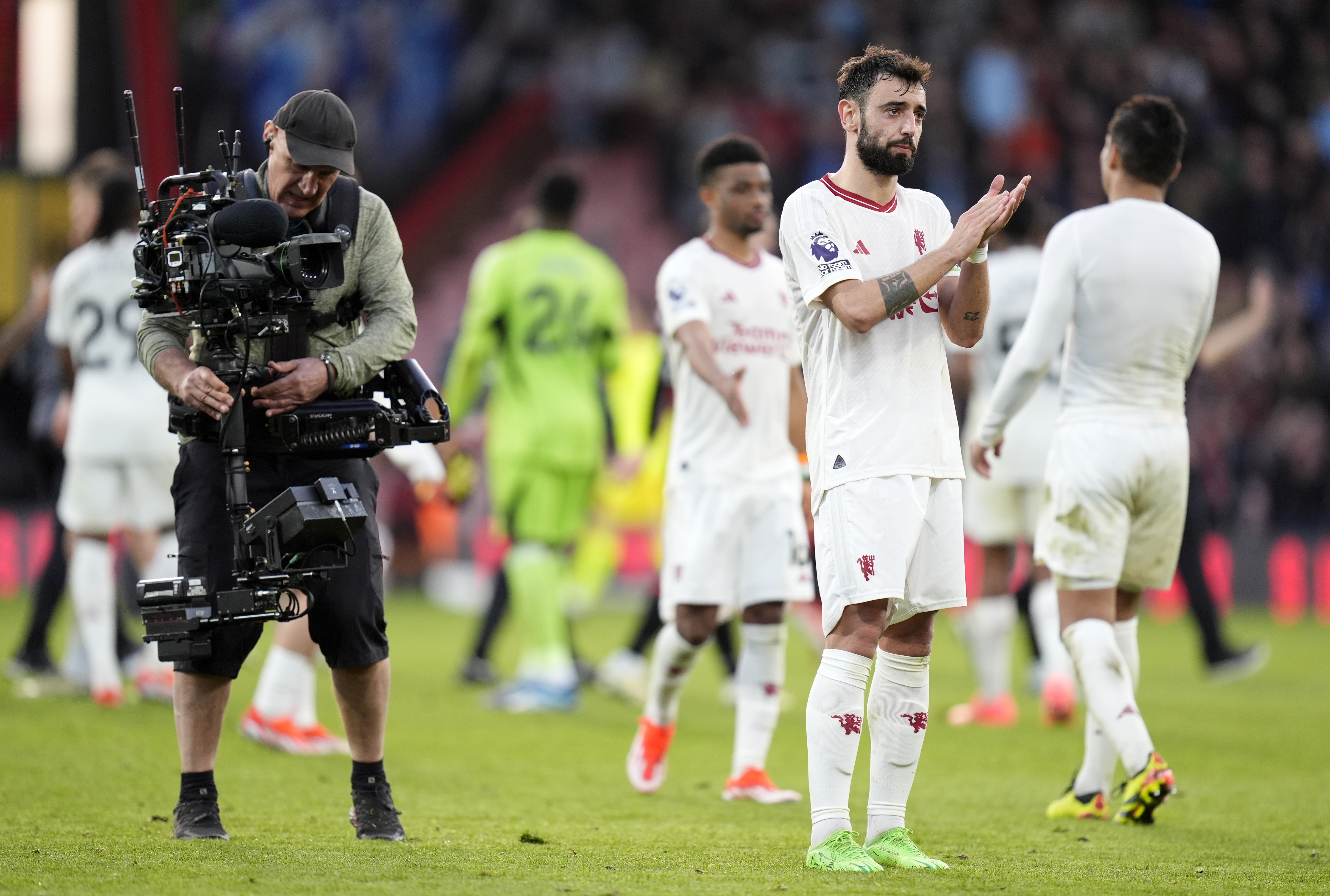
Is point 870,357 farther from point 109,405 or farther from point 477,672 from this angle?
point 477,672

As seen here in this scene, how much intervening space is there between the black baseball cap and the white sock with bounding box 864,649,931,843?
2247 mm

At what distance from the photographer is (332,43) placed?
68.7ft

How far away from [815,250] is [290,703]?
3.86 meters

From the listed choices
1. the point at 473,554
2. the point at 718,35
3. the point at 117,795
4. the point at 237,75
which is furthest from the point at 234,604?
the point at 718,35

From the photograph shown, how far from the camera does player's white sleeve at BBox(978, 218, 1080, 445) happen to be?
5953 mm

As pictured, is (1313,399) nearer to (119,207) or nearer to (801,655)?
(801,655)

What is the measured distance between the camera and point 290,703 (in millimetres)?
7574

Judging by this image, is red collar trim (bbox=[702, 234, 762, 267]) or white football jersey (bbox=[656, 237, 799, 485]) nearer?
white football jersey (bbox=[656, 237, 799, 485])

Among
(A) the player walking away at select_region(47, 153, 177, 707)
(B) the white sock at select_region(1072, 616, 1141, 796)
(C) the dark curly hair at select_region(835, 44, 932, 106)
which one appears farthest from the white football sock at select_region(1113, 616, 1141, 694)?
(A) the player walking away at select_region(47, 153, 177, 707)

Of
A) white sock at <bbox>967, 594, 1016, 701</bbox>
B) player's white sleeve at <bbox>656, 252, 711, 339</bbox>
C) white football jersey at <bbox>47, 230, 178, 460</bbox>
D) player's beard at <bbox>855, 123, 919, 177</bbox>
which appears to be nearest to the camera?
player's beard at <bbox>855, 123, 919, 177</bbox>

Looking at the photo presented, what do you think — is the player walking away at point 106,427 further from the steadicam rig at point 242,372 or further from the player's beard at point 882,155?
the player's beard at point 882,155

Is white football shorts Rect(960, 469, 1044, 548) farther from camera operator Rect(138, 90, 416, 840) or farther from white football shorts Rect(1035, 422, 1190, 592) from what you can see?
camera operator Rect(138, 90, 416, 840)

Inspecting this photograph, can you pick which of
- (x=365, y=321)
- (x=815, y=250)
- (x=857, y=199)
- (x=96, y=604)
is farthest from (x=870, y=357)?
(x=96, y=604)

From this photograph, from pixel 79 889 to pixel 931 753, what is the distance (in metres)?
4.56
